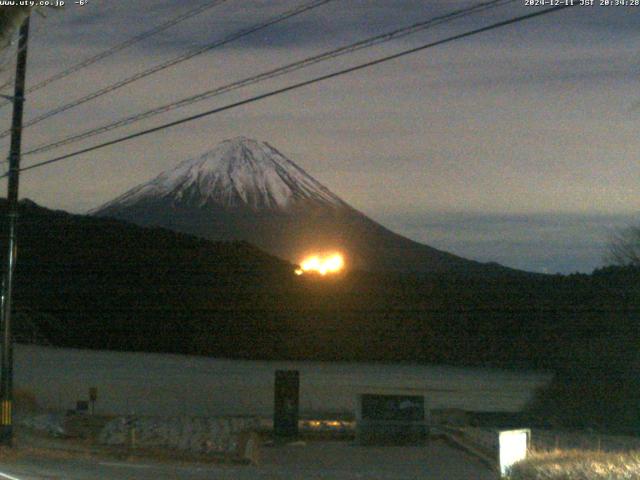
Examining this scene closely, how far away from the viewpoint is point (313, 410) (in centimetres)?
3800

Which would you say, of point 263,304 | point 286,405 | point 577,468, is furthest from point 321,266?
point 577,468

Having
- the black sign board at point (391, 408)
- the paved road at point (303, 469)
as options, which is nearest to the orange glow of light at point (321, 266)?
the black sign board at point (391, 408)

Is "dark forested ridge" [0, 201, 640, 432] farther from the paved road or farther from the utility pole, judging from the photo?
the utility pole

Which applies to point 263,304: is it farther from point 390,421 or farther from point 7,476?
point 7,476

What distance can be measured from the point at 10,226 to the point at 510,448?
1119 cm

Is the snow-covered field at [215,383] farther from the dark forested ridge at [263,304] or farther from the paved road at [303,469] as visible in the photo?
the paved road at [303,469]

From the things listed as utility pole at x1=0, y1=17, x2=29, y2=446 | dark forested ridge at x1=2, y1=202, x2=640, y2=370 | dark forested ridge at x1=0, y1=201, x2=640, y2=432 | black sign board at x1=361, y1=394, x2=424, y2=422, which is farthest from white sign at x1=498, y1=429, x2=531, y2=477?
dark forested ridge at x1=2, y1=202, x2=640, y2=370

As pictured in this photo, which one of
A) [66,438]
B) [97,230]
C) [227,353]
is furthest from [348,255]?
[66,438]

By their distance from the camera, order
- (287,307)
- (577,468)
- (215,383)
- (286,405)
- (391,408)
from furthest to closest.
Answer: (287,307), (215,383), (286,405), (391,408), (577,468)

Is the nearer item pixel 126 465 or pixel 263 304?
pixel 126 465

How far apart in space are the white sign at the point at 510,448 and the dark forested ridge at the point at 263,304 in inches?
769

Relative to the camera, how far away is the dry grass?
418 inches

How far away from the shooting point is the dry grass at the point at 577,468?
10.6 m

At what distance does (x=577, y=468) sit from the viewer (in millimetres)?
10969
